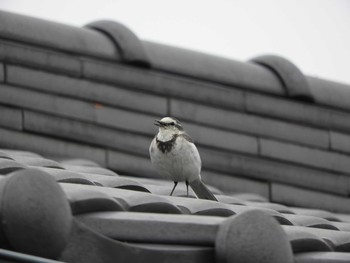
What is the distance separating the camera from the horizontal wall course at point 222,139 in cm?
916

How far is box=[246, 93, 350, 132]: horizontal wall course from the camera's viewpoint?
378 inches

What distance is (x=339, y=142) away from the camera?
1000 centimetres

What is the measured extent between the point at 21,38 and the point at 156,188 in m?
2.17

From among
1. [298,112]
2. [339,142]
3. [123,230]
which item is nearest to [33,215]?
[123,230]

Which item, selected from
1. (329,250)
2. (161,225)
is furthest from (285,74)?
(161,225)

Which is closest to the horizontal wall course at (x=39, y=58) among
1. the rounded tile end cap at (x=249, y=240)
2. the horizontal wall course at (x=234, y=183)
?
the horizontal wall course at (x=234, y=183)

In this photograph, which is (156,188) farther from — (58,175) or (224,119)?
(224,119)

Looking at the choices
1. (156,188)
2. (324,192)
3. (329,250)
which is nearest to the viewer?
(329,250)

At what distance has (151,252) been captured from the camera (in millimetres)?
4246

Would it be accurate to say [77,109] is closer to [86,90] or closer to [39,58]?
[86,90]

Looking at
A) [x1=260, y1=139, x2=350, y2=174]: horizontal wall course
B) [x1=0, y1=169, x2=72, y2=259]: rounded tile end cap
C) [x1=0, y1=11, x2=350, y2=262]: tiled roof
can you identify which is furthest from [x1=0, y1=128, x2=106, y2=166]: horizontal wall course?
[x1=0, y1=169, x2=72, y2=259]: rounded tile end cap

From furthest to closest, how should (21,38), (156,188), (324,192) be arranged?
1. (324,192)
2. (21,38)
3. (156,188)

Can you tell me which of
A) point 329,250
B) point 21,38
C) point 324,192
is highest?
point 21,38

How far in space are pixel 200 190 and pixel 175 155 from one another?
0.36 meters
